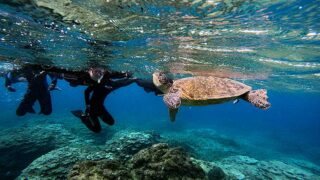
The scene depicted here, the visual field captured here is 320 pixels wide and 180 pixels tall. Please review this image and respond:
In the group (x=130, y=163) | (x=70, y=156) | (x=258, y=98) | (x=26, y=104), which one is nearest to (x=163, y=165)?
(x=130, y=163)

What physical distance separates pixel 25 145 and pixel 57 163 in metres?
A: 6.38

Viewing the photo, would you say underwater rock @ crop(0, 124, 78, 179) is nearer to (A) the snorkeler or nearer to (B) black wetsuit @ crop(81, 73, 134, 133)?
(A) the snorkeler

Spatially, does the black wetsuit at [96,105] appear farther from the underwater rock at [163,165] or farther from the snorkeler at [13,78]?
the snorkeler at [13,78]

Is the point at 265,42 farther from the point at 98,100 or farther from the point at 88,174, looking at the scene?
the point at 88,174

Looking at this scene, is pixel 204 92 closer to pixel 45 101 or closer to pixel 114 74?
pixel 114 74

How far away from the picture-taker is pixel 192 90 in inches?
244

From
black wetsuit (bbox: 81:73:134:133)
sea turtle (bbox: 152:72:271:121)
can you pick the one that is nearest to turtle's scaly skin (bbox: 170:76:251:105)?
sea turtle (bbox: 152:72:271:121)

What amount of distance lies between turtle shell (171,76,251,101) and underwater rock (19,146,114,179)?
6842 mm

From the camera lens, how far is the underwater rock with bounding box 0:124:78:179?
46.6 feet

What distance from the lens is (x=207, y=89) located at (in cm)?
626

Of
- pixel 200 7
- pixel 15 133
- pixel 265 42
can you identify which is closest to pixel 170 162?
pixel 200 7

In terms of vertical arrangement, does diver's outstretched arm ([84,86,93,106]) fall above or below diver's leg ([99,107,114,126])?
above

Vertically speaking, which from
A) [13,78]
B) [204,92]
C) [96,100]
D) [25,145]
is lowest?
[25,145]

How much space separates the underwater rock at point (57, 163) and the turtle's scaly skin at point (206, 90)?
6.83 m
